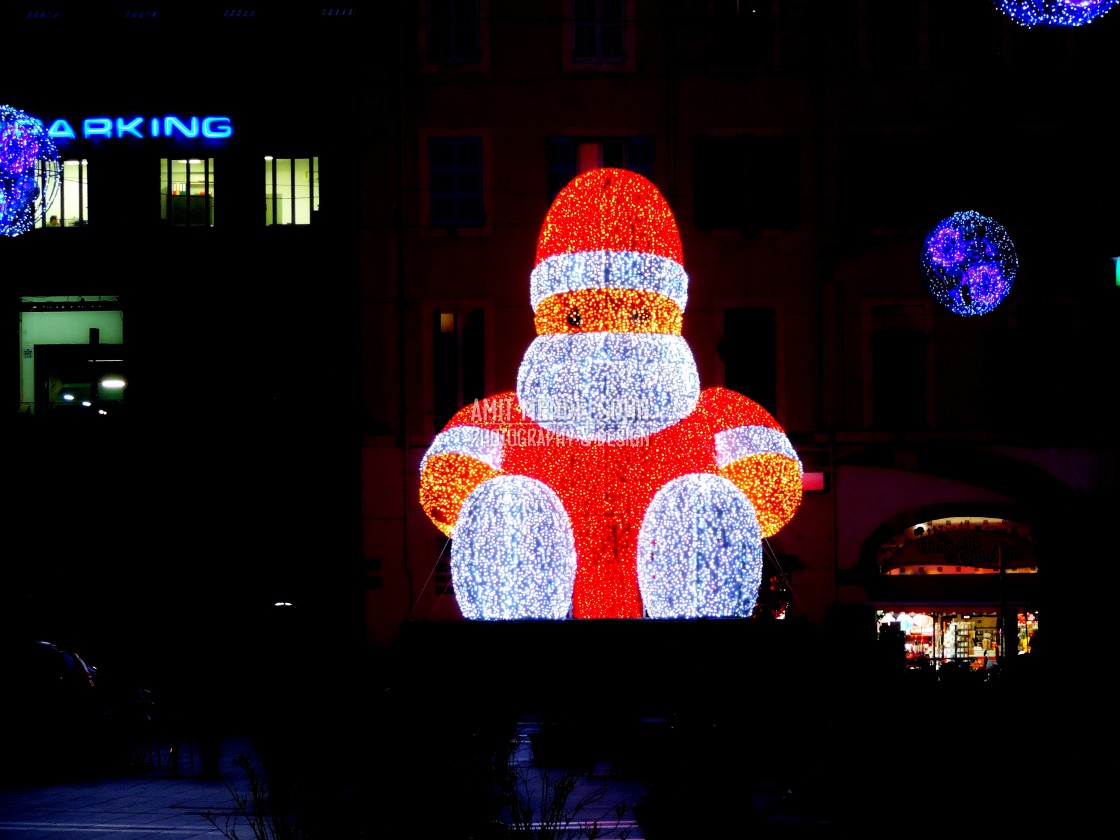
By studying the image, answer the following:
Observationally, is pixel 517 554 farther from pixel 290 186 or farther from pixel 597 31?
pixel 597 31

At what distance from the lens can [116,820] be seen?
36.8 feet

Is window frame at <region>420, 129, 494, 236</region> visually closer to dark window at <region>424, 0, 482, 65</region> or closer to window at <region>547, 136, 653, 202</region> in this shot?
window at <region>547, 136, 653, 202</region>

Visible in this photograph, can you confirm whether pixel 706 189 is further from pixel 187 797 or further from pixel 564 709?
pixel 187 797

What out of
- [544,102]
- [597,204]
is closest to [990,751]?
[597,204]

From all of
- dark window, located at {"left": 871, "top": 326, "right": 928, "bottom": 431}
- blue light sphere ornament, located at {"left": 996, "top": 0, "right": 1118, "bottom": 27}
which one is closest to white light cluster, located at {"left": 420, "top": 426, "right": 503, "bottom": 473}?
blue light sphere ornament, located at {"left": 996, "top": 0, "right": 1118, "bottom": 27}

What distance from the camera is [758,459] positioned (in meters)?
15.0

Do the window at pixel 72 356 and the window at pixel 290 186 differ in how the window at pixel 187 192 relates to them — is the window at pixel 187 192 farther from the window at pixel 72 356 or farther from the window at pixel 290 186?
the window at pixel 72 356

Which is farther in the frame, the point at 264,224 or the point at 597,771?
the point at 264,224

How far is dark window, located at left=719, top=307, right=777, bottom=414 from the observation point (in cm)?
2245

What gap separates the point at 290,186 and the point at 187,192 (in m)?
1.71

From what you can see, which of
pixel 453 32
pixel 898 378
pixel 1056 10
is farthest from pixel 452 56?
pixel 1056 10

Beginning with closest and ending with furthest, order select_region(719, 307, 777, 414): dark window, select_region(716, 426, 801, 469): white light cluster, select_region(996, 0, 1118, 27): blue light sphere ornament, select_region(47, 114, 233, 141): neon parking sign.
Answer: select_region(996, 0, 1118, 27): blue light sphere ornament → select_region(716, 426, 801, 469): white light cluster → select_region(719, 307, 777, 414): dark window → select_region(47, 114, 233, 141): neon parking sign

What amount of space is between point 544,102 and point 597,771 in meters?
12.4

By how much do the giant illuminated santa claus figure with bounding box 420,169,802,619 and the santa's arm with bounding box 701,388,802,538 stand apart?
3 cm
